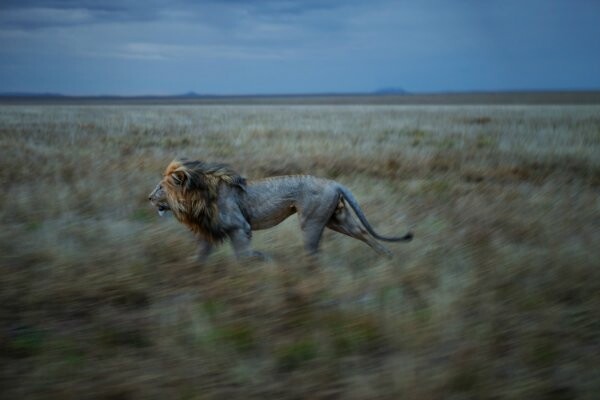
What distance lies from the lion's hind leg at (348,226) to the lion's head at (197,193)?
1024 millimetres

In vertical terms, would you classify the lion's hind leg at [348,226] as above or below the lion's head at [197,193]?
below

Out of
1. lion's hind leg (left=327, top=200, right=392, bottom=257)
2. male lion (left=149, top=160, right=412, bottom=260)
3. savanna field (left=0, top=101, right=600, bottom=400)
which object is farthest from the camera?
lion's hind leg (left=327, top=200, right=392, bottom=257)

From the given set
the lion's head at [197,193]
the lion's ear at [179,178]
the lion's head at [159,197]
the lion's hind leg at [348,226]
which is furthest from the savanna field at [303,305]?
the lion's ear at [179,178]

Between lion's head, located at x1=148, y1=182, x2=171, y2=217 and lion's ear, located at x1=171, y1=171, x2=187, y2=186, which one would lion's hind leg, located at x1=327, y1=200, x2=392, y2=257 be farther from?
lion's head, located at x1=148, y1=182, x2=171, y2=217

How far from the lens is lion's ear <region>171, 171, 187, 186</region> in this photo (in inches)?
232

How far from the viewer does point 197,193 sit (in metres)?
5.90

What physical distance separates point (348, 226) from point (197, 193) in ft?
5.27

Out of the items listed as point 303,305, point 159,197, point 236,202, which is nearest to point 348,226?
point 236,202

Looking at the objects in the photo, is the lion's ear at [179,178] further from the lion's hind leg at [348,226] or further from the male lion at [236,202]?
the lion's hind leg at [348,226]

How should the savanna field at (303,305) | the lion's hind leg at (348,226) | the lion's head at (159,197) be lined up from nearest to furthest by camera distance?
the savanna field at (303,305) → the lion's head at (159,197) → the lion's hind leg at (348,226)

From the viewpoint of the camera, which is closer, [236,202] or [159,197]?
[236,202]

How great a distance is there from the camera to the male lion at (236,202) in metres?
5.86

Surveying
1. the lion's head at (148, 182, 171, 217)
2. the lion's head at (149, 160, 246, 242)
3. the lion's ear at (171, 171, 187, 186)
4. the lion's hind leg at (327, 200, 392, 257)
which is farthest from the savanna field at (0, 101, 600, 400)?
the lion's ear at (171, 171, 187, 186)

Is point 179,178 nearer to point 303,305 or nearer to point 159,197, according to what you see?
point 159,197
